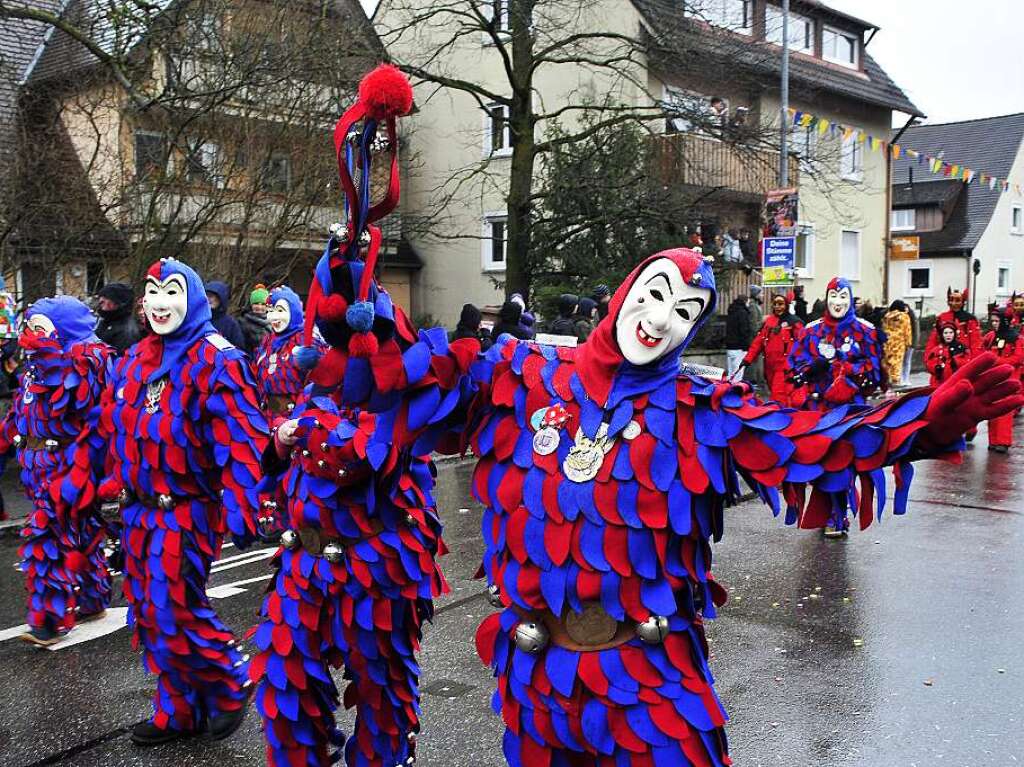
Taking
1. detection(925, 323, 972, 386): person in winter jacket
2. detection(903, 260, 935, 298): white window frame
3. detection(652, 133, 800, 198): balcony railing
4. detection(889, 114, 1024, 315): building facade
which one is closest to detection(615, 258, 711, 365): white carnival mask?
detection(925, 323, 972, 386): person in winter jacket

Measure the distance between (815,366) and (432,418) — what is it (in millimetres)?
6636

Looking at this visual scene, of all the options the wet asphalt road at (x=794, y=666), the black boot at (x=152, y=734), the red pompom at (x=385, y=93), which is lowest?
the wet asphalt road at (x=794, y=666)

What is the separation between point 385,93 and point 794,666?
→ 3.82 metres

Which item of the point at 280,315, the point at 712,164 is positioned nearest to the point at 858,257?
the point at 712,164

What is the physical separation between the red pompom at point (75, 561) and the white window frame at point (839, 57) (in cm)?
2684

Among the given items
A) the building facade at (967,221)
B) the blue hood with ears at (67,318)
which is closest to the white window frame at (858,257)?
the building facade at (967,221)

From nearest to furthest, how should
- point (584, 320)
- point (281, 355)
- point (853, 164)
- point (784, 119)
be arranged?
point (281, 355)
point (584, 320)
point (784, 119)
point (853, 164)

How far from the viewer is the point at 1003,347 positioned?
12.4m

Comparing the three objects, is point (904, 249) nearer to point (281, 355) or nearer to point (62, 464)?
point (281, 355)

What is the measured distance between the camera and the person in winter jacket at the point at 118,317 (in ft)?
25.7

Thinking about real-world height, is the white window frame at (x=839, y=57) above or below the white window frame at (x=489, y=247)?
above

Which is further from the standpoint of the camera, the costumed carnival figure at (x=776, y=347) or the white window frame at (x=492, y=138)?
the white window frame at (x=492, y=138)

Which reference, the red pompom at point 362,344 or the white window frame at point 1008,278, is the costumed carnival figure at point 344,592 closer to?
the red pompom at point 362,344

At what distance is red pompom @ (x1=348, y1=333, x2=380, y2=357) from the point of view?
8.39ft
